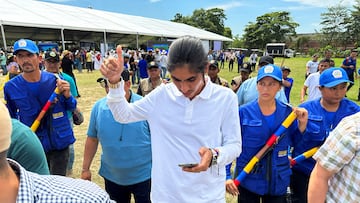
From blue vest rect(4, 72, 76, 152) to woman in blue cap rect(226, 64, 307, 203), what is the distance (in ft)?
6.20

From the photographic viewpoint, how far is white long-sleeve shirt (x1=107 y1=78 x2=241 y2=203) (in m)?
1.66

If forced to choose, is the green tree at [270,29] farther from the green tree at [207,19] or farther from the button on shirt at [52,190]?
the button on shirt at [52,190]

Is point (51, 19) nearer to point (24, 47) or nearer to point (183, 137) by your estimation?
point (24, 47)

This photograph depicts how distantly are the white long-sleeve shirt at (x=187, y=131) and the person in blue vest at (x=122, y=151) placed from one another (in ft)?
2.37

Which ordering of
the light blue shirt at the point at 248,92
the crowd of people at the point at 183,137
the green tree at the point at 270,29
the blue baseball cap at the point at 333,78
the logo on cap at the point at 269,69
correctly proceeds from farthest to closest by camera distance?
the green tree at the point at 270,29
the light blue shirt at the point at 248,92
the logo on cap at the point at 269,69
the blue baseball cap at the point at 333,78
the crowd of people at the point at 183,137

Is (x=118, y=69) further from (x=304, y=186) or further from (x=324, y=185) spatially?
(x=304, y=186)

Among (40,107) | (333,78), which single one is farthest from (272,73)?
(40,107)

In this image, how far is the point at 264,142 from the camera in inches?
98.5

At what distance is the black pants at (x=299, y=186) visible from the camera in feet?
8.87

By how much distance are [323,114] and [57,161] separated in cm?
271

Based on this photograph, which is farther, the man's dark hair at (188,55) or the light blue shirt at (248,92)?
the light blue shirt at (248,92)

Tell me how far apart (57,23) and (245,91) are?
2363 centimetres

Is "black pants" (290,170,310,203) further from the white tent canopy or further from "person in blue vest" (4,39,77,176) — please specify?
the white tent canopy

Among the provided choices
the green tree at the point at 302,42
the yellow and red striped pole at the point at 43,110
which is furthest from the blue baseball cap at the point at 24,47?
the green tree at the point at 302,42
